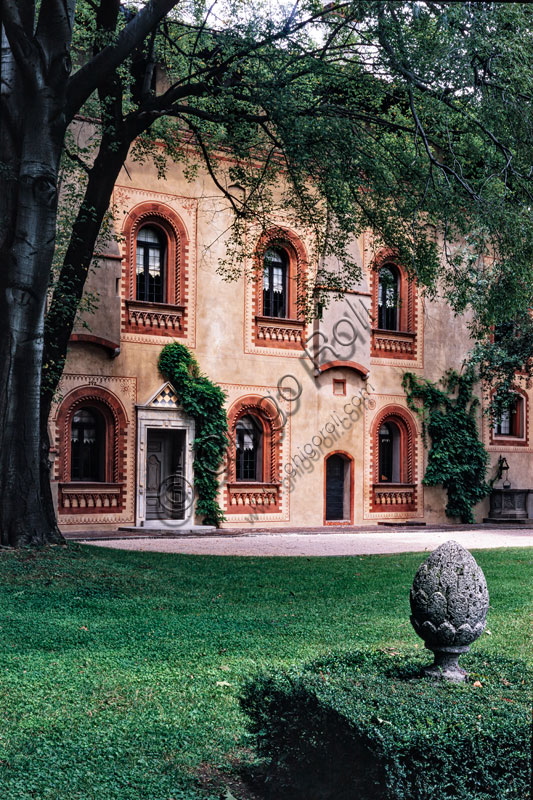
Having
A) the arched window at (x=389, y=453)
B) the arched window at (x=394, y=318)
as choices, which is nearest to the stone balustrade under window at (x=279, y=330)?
the arched window at (x=394, y=318)

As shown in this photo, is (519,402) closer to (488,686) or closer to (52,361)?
(52,361)

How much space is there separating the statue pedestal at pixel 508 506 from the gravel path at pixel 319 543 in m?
4.26

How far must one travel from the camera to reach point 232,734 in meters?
5.22

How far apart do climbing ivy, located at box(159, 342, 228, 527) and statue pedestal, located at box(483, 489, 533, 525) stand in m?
10.1

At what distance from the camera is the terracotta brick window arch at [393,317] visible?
2598 cm

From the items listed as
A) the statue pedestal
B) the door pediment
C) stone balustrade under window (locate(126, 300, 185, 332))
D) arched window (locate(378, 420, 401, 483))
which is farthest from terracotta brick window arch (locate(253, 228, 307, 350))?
the statue pedestal

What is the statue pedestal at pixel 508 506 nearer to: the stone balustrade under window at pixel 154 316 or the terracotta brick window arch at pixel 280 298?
the terracotta brick window arch at pixel 280 298

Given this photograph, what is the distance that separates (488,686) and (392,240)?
1101cm

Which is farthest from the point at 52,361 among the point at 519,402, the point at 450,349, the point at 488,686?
the point at 519,402

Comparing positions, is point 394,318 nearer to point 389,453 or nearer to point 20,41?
point 389,453

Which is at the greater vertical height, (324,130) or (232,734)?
A: (324,130)

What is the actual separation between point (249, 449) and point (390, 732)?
2030 centimetres

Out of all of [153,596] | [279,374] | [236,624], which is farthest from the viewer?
[279,374]

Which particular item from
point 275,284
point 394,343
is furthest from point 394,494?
point 275,284
